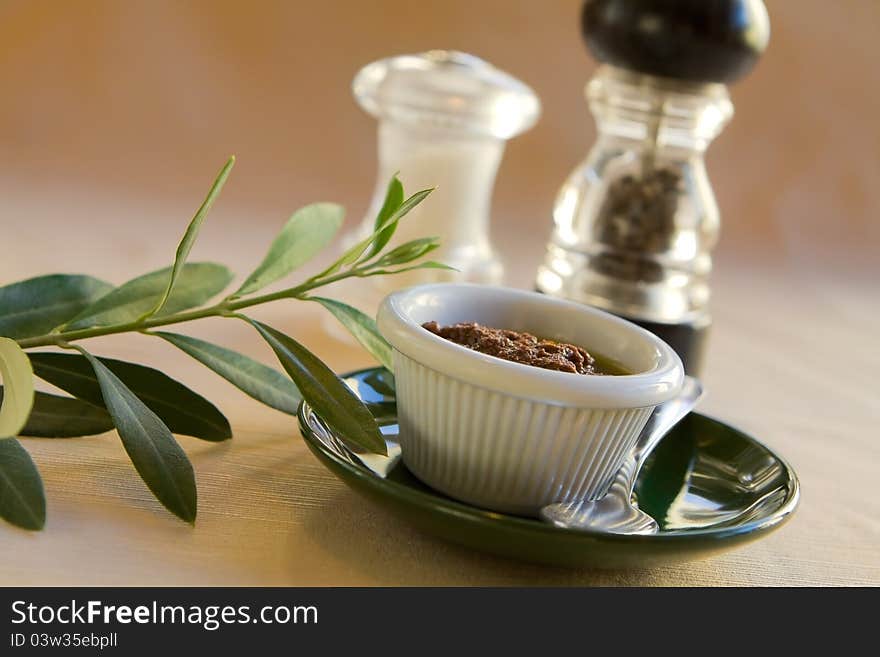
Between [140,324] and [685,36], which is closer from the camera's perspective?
[140,324]

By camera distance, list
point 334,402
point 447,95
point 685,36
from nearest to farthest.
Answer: point 334,402, point 685,36, point 447,95

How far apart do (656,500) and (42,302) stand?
0.40 m

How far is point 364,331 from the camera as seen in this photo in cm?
69

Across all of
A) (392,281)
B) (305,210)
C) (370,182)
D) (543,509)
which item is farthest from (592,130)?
(543,509)

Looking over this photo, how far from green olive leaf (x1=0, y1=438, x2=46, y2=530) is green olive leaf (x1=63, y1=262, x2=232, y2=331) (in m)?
0.13

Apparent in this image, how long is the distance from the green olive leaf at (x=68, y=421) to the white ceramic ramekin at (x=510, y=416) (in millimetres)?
186

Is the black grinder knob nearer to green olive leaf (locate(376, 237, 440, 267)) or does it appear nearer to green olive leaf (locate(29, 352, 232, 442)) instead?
green olive leaf (locate(376, 237, 440, 267))

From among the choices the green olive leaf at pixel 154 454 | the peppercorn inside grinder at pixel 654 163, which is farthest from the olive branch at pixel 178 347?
the peppercorn inside grinder at pixel 654 163

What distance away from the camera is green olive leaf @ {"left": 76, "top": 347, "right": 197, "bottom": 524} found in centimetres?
59

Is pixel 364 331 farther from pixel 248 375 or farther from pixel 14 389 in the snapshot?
pixel 14 389

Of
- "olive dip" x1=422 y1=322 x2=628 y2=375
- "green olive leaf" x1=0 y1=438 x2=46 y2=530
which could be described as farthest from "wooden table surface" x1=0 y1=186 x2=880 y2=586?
"olive dip" x1=422 y1=322 x2=628 y2=375

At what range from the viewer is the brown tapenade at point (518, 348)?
2.05 feet

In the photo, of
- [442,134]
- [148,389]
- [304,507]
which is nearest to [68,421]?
[148,389]
